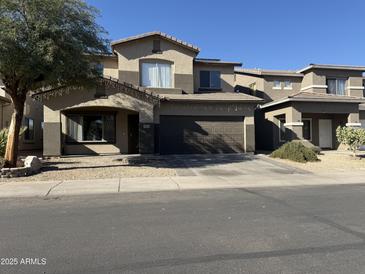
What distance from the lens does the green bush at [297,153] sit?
19766 millimetres

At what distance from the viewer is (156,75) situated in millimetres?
24578

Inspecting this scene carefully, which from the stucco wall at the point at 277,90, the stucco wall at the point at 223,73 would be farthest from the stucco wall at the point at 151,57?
the stucco wall at the point at 277,90

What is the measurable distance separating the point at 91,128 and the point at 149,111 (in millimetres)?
4238

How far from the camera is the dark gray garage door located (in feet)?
75.3

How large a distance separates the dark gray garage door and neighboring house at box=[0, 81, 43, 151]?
32.7 feet

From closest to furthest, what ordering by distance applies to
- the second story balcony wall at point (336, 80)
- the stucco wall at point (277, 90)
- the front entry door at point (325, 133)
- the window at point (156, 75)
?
the window at point (156, 75) < the front entry door at point (325, 133) < the second story balcony wall at point (336, 80) < the stucco wall at point (277, 90)

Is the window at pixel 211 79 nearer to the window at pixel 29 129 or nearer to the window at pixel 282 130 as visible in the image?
the window at pixel 282 130

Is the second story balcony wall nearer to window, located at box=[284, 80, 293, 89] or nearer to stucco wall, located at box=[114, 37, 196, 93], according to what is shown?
window, located at box=[284, 80, 293, 89]

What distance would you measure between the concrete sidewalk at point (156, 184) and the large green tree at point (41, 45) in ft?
13.1

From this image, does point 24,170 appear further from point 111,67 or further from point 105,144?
point 111,67

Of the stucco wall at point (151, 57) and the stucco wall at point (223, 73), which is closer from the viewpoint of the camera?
the stucco wall at point (151, 57)

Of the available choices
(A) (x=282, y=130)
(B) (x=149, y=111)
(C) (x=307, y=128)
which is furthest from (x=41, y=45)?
(C) (x=307, y=128)

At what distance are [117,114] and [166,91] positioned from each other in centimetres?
351

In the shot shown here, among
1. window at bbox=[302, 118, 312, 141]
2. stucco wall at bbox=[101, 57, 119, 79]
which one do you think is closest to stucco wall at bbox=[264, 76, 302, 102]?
window at bbox=[302, 118, 312, 141]
